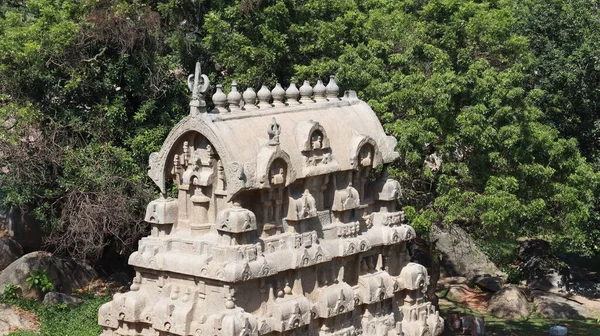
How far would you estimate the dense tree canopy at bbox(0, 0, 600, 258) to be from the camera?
2314 centimetres

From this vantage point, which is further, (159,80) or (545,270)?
(545,270)

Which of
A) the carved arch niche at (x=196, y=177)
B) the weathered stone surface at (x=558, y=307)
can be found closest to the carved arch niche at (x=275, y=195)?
the carved arch niche at (x=196, y=177)

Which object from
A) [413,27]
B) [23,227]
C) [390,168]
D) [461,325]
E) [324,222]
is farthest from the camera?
[23,227]

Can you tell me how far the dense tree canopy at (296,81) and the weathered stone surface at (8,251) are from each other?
190cm

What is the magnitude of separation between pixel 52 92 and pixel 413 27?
9.87 metres

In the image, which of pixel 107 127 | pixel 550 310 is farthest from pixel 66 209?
pixel 550 310

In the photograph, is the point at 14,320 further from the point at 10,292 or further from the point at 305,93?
the point at 305,93

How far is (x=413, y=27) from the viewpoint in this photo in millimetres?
27422

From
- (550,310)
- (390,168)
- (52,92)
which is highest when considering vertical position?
(52,92)

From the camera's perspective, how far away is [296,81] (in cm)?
2641

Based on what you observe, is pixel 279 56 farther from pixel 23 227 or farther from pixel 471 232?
pixel 23 227

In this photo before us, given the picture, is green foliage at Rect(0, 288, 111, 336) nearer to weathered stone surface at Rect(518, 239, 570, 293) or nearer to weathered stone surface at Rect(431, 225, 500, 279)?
weathered stone surface at Rect(431, 225, 500, 279)

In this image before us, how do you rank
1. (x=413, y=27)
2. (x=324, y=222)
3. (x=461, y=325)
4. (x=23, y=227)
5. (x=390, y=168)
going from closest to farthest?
(x=324, y=222), (x=390, y=168), (x=461, y=325), (x=413, y=27), (x=23, y=227)

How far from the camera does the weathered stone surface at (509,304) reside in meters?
29.1
